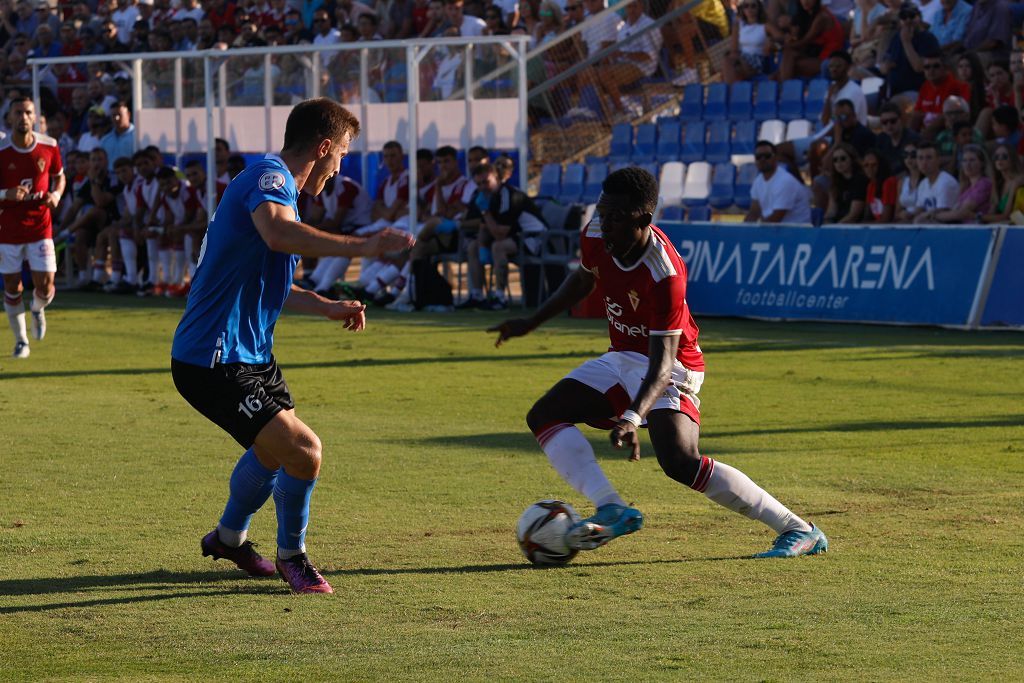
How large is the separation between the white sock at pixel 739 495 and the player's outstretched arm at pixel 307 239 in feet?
5.66

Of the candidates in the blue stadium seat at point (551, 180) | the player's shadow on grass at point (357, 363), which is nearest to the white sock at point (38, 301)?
the player's shadow on grass at point (357, 363)

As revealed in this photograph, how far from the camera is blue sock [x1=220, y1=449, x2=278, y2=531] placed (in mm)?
6684

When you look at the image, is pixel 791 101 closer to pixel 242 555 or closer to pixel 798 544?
pixel 798 544

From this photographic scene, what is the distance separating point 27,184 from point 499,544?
32.9ft

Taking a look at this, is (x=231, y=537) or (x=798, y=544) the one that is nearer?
(x=231, y=537)

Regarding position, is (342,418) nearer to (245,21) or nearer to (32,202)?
(32,202)

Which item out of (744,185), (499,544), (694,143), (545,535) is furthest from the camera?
(694,143)

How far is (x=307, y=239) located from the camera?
592 centimetres

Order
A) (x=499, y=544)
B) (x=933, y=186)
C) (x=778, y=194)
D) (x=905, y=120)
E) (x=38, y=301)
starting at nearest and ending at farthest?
(x=499, y=544) < (x=38, y=301) < (x=933, y=186) < (x=778, y=194) < (x=905, y=120)

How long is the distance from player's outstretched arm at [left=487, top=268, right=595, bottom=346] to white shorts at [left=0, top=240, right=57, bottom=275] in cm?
976

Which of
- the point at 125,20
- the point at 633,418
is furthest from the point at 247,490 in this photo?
the point at 125,20

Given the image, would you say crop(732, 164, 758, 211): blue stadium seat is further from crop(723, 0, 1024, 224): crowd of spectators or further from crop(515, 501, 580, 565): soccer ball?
crop(515, 501, 580, 565): soccer ball

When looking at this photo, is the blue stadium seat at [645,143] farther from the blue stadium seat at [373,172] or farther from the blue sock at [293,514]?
the blue sock at [293,514]

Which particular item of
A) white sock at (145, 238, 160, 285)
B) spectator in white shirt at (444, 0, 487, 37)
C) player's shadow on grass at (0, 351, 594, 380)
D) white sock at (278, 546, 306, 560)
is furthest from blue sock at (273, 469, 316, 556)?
spectator in white shirt at (444, 0, 487, 37)
